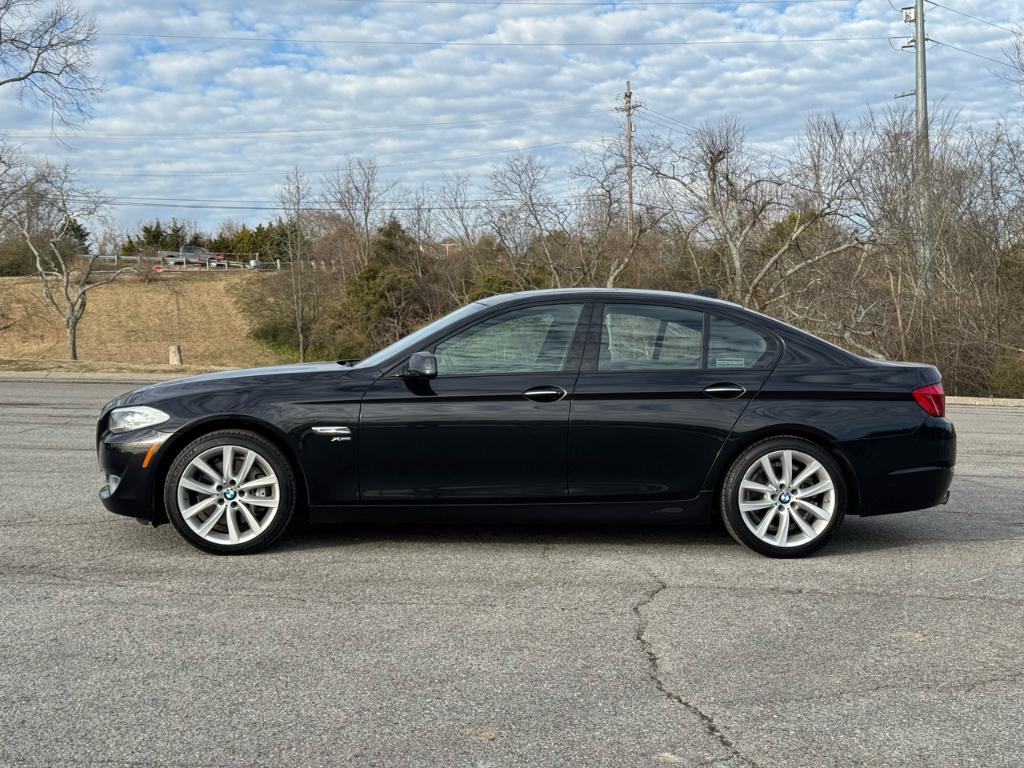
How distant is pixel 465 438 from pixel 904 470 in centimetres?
256

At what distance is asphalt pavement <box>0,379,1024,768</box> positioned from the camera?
3391mm

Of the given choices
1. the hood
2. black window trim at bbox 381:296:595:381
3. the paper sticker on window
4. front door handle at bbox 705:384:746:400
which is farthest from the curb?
the hood

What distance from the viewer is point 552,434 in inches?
227

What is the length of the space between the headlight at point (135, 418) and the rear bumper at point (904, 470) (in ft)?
13.2

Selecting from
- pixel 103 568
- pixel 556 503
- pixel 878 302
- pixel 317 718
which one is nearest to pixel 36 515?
pixel 103 568

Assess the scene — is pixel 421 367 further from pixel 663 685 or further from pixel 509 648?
pixel 663 685

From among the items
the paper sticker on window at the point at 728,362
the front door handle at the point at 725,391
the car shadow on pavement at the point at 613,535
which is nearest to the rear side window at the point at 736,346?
the paper sticker on window at the point at 728,362

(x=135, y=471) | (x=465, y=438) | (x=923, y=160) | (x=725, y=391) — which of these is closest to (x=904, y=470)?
(x=725, y=391)

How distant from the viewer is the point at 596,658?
4191 millimetres

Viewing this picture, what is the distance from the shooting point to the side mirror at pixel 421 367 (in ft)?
18.7

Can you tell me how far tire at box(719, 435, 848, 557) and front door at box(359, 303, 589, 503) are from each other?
102cm

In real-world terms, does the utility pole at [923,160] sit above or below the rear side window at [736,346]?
above

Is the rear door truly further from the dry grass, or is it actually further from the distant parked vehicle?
the distant parked vehicle

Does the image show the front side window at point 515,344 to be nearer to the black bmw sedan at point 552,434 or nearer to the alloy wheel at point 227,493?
the black bmw sedan at point 552,434
